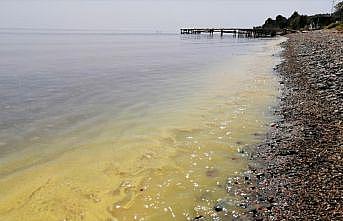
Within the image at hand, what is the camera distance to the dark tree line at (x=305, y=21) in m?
119

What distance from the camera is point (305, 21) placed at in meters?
130

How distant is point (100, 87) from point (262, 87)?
1061 cm

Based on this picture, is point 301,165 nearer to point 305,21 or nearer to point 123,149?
point 123,149

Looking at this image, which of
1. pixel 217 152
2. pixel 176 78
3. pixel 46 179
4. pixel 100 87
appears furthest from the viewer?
pixel 176 78

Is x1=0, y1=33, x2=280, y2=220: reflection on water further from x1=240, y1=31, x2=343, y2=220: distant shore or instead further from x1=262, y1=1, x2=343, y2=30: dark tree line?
x1=262, y1=1, x2=343, y2=30: dark tree line

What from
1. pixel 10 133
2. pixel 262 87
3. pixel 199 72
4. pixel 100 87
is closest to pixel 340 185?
pixel 10 133

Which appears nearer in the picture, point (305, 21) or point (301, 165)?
point (301, 165)

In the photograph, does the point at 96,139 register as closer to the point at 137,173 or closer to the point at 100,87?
the point at 137,173

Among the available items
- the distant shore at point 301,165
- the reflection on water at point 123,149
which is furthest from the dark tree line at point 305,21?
the distant shore at point 301,165

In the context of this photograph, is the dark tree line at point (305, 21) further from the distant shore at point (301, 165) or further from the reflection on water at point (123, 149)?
the distant shore at point (301, 165)

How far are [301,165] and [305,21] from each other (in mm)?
133375

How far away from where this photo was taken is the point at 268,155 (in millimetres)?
10195

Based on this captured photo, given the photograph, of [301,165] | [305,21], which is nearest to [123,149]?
[301,165]

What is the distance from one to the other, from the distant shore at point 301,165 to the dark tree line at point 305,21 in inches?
4250
